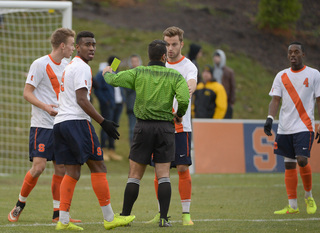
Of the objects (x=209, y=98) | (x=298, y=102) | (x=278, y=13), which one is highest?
(x=278, y=13)

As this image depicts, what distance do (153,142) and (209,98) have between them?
303 inches

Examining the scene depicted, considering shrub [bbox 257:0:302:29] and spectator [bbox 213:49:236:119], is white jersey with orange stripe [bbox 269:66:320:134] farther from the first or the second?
spectator [bbox 213:49:236:119]

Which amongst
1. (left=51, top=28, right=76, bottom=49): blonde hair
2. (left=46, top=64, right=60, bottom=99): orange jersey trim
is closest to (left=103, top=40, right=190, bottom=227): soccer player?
(left=51, top=28, right=76, bottom=49): blonde hair

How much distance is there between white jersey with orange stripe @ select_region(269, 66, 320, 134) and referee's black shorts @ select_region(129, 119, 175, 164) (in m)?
2.32

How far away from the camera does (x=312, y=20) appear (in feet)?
44.5

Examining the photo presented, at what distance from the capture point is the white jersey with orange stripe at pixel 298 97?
8320 millimetres

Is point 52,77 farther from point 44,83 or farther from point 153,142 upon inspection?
point 153,142

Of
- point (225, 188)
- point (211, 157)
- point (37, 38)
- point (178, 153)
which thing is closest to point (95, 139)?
point (178, 153)

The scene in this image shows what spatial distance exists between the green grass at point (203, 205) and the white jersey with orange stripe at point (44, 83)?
1167mm

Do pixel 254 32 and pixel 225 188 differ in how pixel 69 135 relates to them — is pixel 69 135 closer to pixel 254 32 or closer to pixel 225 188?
pixel 225 188

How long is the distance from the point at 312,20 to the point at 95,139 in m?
8.36

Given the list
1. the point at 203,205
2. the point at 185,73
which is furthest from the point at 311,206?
the point at 185,73

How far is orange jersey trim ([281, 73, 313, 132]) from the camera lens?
833 cm

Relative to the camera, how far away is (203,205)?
357 inches
